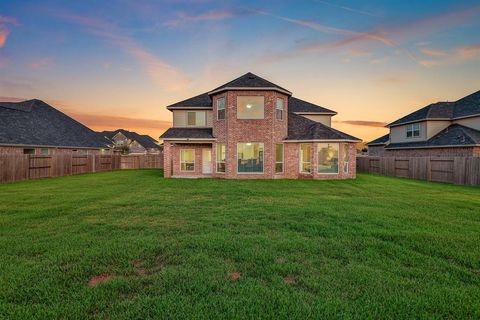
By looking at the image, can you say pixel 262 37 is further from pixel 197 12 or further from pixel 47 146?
pixel 47 146

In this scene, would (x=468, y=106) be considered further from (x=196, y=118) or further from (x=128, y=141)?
(x=128, y=141)

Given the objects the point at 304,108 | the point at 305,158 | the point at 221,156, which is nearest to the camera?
the point at 305,158

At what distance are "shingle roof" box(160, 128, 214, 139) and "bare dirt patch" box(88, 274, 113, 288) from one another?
51.2 feet

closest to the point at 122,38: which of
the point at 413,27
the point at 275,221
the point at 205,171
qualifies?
the point at 205,171

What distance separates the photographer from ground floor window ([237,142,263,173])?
17.7 m

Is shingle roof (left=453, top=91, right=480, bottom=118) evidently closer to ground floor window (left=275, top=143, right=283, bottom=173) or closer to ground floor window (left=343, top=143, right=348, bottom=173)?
ground floor window (left=343, top=143, right=348, bottom=173)

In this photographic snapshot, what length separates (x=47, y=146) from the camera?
76.3 feet

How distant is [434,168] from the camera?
17656 mm

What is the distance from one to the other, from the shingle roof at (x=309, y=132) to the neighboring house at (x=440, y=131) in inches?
415

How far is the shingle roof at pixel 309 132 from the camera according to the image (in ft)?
57.8

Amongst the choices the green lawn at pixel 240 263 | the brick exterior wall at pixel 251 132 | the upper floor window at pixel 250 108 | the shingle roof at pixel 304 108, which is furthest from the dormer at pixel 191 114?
the green lawn at pixel 240 263

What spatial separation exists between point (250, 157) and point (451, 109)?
23.6m

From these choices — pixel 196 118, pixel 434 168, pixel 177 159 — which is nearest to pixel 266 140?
pixel 196 118

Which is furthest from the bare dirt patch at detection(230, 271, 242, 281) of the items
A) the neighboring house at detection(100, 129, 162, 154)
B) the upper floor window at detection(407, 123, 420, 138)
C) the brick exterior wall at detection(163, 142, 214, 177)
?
the neighboring house at detection(100, 129, 162, 154)
